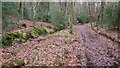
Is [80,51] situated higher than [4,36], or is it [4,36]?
[4,36]

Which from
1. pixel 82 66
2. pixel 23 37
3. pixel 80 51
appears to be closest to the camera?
pixel 82 66

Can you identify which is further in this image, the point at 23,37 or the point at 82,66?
the point at 23,37

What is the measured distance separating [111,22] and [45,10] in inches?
468

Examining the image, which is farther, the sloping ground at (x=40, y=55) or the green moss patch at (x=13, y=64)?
the sloping ground at (x=40, y=55)

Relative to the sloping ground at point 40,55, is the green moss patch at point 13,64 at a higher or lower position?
higher

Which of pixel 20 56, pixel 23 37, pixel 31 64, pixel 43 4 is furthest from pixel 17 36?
pixel 43 4

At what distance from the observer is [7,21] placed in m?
14.9

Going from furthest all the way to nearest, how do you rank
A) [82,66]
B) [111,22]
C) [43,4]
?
1. [43,4]
2. [111,22]
3. [82,66]

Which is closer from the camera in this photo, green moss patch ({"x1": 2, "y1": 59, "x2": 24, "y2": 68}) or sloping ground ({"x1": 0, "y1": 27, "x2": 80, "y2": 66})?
green moss patch ({"x1": 2, "y1": 59, "x2": 24, "y2": 68})

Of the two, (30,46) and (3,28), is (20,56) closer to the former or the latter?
(30,46)

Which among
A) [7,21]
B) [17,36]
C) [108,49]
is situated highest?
[7,21]

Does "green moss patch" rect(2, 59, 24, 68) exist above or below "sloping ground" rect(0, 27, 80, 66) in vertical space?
above

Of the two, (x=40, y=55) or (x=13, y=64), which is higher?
(x=13, y=64)

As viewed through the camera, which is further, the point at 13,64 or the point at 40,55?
the point at 40,55
